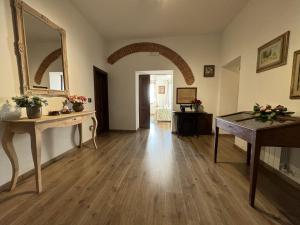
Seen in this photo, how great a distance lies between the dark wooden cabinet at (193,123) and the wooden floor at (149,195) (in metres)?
1.80

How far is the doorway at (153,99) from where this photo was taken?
5447mm

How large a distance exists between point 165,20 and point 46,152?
3.75 meters

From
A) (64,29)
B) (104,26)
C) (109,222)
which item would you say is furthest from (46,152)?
(104,26)

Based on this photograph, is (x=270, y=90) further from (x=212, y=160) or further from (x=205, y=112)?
(x=205, y=112)

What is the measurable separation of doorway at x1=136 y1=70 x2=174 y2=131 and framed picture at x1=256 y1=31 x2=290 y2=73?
2.58 m

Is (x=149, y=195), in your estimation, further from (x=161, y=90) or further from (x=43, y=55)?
(x=161, y=90)

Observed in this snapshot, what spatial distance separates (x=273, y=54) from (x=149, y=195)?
264cm

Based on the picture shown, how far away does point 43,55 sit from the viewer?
2406mm

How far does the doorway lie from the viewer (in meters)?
5.45

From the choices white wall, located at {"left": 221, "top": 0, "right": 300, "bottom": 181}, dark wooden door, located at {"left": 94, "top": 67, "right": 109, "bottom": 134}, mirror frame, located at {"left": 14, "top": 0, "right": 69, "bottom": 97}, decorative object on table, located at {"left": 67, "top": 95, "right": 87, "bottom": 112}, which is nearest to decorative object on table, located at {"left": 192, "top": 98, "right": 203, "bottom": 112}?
white wall, located at {"left": 221, "top": 0, "right": 300, "bottom": 181}

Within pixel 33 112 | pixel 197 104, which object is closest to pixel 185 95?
pixel 197 104

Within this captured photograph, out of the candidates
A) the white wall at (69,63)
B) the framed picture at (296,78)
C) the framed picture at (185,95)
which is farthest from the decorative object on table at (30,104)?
the framed picture at (185,95)

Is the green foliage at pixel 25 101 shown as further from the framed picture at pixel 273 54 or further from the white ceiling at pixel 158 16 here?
the framed picture at pixel 273 54

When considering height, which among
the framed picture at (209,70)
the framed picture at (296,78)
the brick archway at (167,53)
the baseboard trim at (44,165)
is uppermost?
the brick archway at (167,53)
